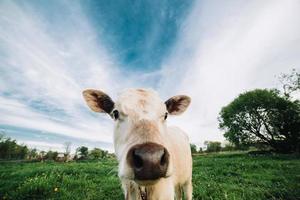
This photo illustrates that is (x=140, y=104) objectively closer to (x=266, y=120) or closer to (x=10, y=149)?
(x=266, y=120)

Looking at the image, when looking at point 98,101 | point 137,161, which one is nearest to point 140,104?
point 137,161

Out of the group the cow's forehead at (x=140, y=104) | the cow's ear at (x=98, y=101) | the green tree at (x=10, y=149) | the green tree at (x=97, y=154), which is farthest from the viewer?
the green tree at (x=10, y=149)

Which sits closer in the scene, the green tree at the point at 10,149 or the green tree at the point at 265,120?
the green tree at the point at 265,120

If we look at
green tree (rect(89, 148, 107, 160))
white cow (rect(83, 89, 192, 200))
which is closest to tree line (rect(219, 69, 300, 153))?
green tree (rect(89, 148, 107, 160))

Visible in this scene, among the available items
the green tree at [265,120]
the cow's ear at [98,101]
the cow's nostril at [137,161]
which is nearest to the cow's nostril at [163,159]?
the cow's nostril at [137,161]

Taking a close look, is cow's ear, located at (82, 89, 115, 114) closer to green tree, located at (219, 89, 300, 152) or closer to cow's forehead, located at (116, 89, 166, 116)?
cow's forehead, located at (116, 89, 166, 116)

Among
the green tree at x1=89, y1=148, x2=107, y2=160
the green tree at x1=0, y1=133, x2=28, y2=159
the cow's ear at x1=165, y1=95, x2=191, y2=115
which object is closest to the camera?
the cow's ear at x1=165, y1=95, x2=191, y2=115

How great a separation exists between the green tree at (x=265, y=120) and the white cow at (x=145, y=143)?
36.0 m

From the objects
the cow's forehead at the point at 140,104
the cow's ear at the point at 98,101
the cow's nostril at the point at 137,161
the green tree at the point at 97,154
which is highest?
the green tree at the point at 97,154

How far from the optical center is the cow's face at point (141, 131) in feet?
7.16

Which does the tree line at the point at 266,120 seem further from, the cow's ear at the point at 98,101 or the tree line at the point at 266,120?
the cow's ear at the point at 98,101

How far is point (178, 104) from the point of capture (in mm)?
4695

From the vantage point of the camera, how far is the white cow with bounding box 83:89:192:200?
221 centimetres

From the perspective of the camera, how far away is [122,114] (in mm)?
3338
